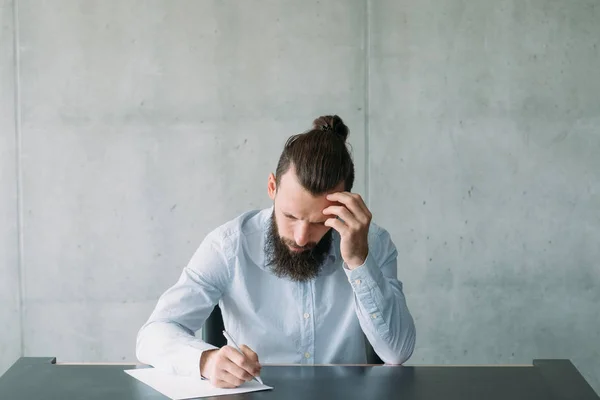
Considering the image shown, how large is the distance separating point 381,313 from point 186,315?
611mm

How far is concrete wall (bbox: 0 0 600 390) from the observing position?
3754mm

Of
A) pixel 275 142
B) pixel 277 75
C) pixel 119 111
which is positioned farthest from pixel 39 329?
pixel 277 75

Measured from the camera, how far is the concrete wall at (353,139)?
3754mm

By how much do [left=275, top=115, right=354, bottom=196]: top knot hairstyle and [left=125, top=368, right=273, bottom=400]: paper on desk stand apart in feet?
2.14

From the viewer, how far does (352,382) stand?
1.90 metres

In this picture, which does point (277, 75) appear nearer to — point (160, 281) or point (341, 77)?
point (341, 77)

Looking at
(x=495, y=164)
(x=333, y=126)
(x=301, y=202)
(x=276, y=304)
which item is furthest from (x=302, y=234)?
(x=495, y=164)

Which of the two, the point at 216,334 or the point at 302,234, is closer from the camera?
the point at 302,234

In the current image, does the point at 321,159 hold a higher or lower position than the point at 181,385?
higher

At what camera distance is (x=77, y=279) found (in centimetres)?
384

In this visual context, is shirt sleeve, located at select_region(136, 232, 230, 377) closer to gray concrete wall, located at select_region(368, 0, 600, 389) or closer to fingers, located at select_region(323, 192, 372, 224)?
fingers, located at select_region(323, 192, 372, 224)

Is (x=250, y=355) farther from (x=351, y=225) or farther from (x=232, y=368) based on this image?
(x=351, y=225)

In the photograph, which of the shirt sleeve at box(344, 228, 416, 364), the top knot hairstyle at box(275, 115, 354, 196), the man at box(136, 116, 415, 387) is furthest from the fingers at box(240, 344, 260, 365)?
the top knot hairstyle at box(275, 115, 354, 196)

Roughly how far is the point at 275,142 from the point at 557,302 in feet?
5.48
